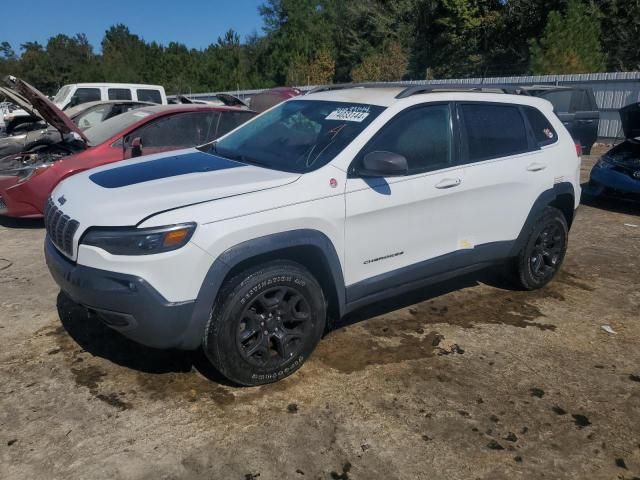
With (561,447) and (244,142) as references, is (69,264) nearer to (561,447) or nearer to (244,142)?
(244,142)

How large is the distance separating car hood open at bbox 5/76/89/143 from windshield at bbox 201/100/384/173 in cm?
295

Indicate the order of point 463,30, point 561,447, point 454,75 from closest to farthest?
point 561,447, point 463,30, point 454,75

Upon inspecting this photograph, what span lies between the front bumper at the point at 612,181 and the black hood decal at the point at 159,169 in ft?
20.7

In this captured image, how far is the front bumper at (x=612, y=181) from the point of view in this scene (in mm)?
7656

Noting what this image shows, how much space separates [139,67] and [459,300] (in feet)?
175

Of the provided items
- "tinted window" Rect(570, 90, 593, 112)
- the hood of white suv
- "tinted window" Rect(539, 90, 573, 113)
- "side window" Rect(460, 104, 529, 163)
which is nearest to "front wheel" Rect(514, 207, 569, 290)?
"side window" Rect(460, 104, 529, 163)

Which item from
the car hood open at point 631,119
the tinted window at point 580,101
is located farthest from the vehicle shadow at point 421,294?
the tinted window at point 580,101

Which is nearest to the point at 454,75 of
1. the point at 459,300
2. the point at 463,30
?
the point at 463,30

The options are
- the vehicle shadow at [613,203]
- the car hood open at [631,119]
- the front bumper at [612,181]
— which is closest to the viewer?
the front bumper at [612,181]

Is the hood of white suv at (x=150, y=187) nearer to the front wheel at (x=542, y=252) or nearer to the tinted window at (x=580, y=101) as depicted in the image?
the front wheel at (x=542, y=252)

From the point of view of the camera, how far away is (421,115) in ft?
12.6

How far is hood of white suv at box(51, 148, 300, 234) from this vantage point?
9.63 feet

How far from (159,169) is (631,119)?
23.7ft

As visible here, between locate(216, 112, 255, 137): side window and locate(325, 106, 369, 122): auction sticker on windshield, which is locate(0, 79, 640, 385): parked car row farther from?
locate(216, 112, 255, 137): side window
